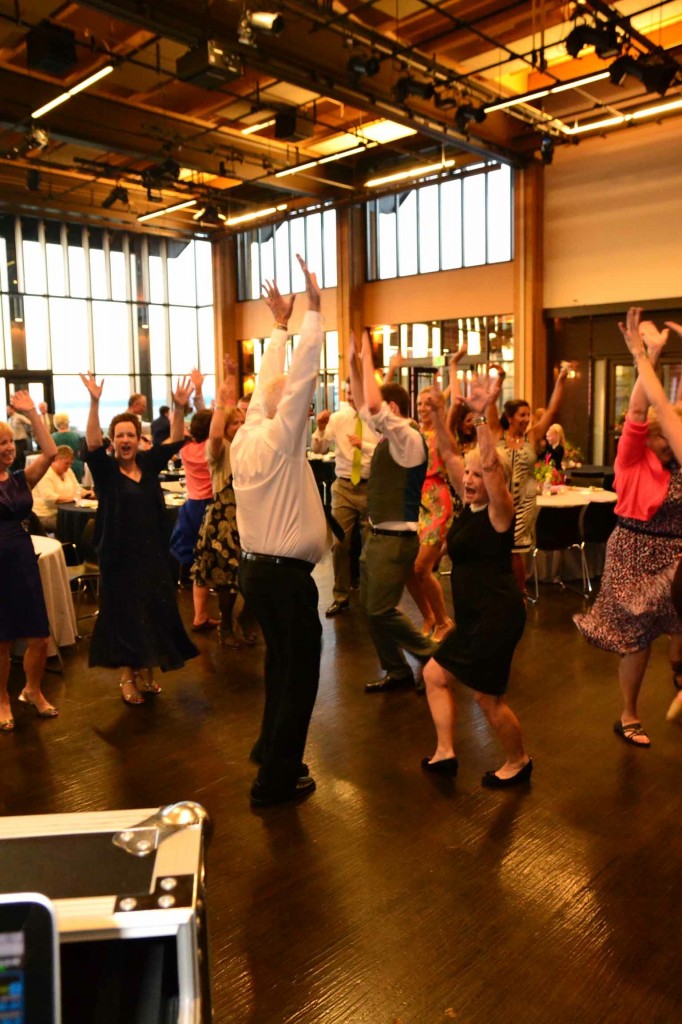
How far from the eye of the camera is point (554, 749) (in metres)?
3.84

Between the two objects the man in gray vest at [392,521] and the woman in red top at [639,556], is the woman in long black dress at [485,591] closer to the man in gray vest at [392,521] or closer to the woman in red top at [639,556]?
the woman in red top at [639,556]

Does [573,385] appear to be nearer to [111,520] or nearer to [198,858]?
[111,520]

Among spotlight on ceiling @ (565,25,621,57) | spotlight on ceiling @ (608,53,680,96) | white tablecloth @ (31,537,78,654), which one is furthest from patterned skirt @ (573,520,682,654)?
spotlight on ceiling @ (608,53,680,96)

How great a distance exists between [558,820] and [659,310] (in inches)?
436

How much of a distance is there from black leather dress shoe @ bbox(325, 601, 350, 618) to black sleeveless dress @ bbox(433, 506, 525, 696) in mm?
3117

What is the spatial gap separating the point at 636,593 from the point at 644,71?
710cm

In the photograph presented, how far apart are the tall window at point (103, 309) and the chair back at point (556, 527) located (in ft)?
47.8

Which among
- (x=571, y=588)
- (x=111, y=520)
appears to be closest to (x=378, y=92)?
(x=571, y=588)

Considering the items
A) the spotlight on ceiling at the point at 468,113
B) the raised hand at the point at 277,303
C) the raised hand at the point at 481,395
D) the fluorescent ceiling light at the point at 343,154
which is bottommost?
the raised hand at the point at 481,395

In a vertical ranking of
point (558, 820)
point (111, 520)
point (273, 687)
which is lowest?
point (558, 820)

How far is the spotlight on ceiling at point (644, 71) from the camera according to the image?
830 centimetres

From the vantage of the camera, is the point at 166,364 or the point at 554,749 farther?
the point at 166,364

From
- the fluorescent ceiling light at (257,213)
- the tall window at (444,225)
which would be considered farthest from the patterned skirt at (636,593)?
the fluorescent ceiling light at (257,213)

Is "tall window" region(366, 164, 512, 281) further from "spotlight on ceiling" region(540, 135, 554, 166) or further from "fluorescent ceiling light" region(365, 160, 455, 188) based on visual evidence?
"spotlight on ceiling" region(540, 135, 554, 166)
